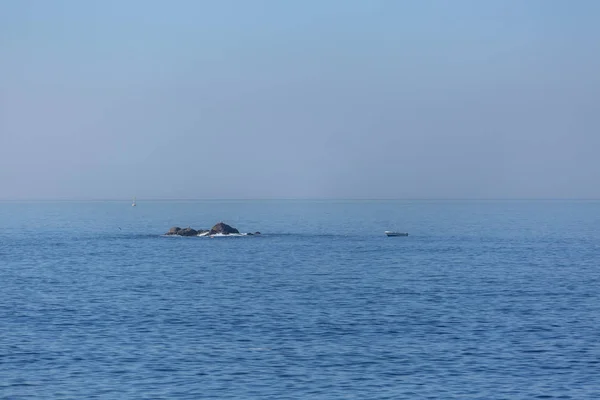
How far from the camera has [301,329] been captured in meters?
47.4

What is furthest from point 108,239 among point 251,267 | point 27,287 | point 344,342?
point 344,342

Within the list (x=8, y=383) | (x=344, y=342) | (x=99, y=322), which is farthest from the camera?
(x=99, y=322)

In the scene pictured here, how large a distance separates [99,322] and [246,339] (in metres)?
11.0

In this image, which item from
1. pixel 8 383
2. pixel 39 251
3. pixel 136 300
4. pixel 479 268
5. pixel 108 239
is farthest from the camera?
pixel 108 239

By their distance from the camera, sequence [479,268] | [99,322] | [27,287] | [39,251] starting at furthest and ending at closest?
[39,251]
[479,268]
[27,287]
[99,322]

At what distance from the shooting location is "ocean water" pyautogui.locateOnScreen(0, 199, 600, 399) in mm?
35094

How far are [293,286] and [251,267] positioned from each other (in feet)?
60.9

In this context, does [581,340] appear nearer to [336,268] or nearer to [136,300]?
[136,300]

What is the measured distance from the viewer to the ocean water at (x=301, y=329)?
35094 millimetres

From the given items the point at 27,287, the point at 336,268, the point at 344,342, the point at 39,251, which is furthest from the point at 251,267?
the point at 344,342

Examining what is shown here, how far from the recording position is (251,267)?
8775 centimetres

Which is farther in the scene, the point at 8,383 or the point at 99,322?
the point at 99,322

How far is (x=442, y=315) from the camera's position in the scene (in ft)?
172

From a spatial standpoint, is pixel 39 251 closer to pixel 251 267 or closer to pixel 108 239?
pixel 108 239
